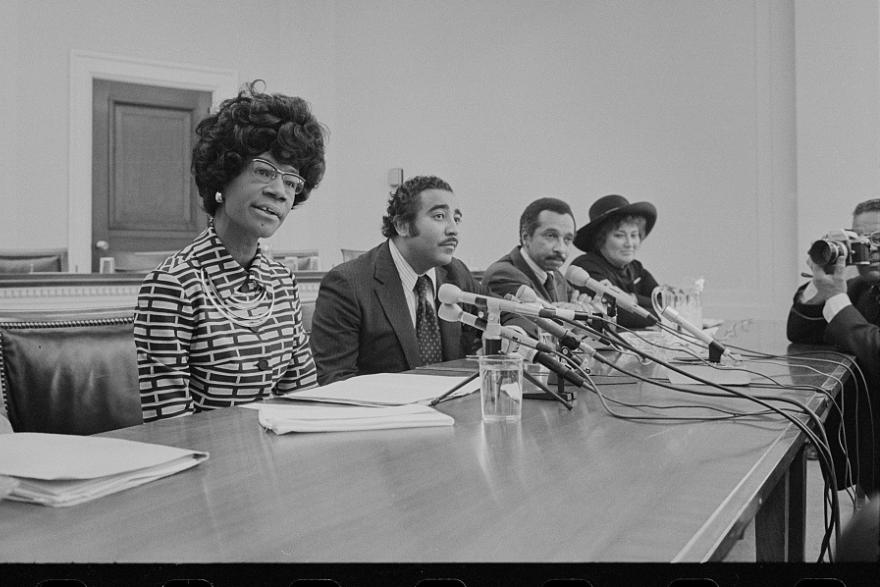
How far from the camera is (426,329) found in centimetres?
222

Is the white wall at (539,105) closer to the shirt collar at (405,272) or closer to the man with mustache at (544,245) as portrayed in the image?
the man with mustache at (544,245)

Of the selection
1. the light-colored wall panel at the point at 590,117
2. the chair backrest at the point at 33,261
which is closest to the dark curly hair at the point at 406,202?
the chair backrest at the point at 33,261

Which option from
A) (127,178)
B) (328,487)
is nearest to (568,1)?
(127,178)

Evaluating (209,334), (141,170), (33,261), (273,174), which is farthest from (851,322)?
(141,170)

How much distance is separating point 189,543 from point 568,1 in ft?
17.8

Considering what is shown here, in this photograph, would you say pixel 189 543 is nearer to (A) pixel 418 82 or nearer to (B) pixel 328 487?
(B) pixel 328 487

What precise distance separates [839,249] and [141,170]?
173 inches

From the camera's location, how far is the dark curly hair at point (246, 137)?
1642 millimetres

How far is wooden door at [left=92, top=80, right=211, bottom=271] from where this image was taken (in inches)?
203

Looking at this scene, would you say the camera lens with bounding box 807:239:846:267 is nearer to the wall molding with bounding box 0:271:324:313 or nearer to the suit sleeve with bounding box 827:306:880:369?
the suit sleeve with bounding box 827:306:880:369

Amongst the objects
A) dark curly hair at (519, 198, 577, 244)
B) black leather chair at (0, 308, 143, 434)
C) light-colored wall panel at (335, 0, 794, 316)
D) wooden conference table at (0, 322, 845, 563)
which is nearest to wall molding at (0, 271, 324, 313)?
dark curly hair at (519, 198, 577, 244)

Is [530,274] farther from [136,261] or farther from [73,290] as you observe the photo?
[136,261]

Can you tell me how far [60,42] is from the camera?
198 inches

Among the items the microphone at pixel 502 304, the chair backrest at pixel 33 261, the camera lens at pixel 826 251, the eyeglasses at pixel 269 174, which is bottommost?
the microphone at pixel 502 304
